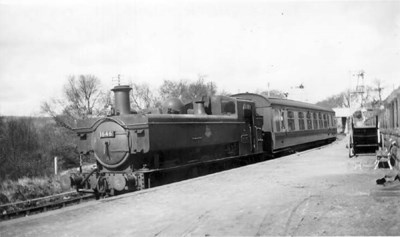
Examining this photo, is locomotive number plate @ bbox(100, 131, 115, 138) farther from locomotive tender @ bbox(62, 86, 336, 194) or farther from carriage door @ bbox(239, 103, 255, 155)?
carriage door @ bbox(239, 103, 255, 155)

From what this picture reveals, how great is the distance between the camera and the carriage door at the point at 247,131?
13.1 metres

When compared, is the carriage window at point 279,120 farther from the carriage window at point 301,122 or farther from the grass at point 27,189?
the grass at point 27,189

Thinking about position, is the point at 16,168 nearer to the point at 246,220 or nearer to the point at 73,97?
the point at 73,97

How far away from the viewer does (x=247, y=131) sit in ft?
44.1

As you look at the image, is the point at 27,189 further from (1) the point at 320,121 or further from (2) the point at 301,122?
(1) the point at 320,121

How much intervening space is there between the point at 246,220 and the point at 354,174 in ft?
15.9

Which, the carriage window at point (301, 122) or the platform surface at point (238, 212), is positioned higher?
the carriage window at point (301, 122)

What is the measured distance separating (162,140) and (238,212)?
413 cm

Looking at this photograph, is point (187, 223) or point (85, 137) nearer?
point (187, 223)

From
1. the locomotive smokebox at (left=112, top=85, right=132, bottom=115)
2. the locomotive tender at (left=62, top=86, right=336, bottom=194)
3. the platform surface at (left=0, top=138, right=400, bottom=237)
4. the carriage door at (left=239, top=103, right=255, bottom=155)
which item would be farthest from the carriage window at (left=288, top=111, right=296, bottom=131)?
the locomotive smokebox at (left=112, top=85, right=132, bottom=115)

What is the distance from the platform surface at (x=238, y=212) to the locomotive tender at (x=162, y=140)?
1.56m

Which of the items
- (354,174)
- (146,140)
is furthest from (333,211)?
(146,140)

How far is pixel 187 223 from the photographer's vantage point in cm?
→ 495

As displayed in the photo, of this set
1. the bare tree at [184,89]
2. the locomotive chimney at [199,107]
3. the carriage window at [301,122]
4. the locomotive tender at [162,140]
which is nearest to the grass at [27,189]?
the locomotive tender at [162,140]
